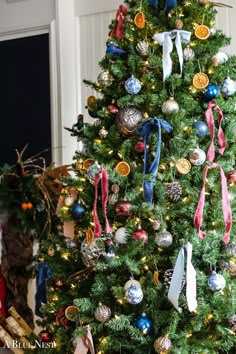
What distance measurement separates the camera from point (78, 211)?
1.57 metres

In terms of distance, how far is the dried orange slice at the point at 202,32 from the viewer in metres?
1.50

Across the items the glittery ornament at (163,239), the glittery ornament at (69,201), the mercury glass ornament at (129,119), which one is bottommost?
the glittery ornament at (163,239)

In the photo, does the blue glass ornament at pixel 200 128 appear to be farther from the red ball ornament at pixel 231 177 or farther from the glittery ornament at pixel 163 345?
the glittery ornament at pixel 163 345

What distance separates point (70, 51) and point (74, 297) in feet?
5.03

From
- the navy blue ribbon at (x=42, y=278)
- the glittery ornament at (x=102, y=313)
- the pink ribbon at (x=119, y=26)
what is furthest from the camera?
the navy blue ribbon at (x=42, y=278)

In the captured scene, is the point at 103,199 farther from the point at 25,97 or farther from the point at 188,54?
the point at 25,97

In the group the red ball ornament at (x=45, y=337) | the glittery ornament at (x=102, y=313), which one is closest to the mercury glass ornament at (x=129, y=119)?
the glittery ornament at (x=102, y=313)

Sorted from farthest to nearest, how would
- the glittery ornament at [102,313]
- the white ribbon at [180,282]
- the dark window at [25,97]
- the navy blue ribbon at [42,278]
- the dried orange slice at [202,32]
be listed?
the dark window at [25,97] → the navy blue ribbon at [42,278] → the dried orange slice at [202,32] → the glittery ornament at [102,313] → the white ribbon at [180,282]

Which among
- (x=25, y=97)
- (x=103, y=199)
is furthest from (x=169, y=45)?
(x=25, y=97)

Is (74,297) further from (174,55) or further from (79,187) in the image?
(174,55)

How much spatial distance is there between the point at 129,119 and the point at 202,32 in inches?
14.3

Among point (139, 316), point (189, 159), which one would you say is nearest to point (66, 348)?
point (139, 316)

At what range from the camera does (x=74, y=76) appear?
2.62 m

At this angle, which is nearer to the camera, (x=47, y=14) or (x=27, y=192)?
(x=27, y=192)
